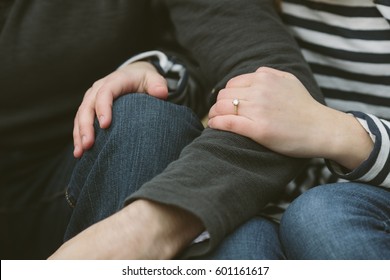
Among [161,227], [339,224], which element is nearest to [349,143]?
[339,224]

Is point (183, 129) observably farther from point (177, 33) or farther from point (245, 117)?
point (177, 33)

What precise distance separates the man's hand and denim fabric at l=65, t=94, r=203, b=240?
0.27 feet

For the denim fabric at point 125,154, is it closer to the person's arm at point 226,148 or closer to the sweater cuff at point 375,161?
the person's arm at point 226,148

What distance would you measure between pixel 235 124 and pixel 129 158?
147mm

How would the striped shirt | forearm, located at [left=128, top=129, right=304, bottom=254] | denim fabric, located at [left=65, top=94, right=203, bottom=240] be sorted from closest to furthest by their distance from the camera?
forearm, located at [left=128, top=129, right=304, bottom=254] < denim fabric, located at [left=65, top=94, right=203, bottom=240] < the striped shirt

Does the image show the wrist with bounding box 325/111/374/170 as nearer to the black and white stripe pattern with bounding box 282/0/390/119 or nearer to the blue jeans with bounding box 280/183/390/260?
the blue jeans with bounding box 280/183/390/260

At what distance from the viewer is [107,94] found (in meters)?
0.76

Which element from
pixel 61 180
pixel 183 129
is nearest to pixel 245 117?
pixel 183 129

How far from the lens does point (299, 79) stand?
77 centimetres

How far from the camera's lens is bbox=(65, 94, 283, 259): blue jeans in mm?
693

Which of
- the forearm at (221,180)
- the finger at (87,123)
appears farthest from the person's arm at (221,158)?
the finger at (87,123)

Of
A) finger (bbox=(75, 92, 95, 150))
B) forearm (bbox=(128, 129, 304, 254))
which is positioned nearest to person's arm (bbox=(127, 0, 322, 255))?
forearm (bbox=(128, 129, 304, 254))

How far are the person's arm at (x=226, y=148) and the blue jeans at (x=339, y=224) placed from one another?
0.18ft
